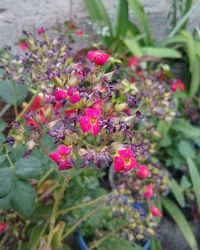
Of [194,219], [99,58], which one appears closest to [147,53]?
[194,219]

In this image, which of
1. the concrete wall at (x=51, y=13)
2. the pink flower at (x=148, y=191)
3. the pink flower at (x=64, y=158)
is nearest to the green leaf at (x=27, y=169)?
the pink flower at (x=64, y=158)

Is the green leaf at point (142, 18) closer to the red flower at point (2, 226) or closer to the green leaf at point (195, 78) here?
the green leaf at point (195, 78)

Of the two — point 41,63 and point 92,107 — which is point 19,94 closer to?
point 41,63

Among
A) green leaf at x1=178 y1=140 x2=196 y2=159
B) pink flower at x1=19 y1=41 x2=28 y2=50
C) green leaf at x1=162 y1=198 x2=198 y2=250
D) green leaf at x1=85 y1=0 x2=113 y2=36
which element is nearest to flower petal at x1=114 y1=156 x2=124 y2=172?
pink flower at x1=19 y1=41 x2=28 y2=50

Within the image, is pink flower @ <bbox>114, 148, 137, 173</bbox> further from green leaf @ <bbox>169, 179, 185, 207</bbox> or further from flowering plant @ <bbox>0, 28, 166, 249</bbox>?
green leaf @ <bbox>169, 179, 185, 207</bbox>

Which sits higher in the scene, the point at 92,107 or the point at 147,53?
the point at 92,107
